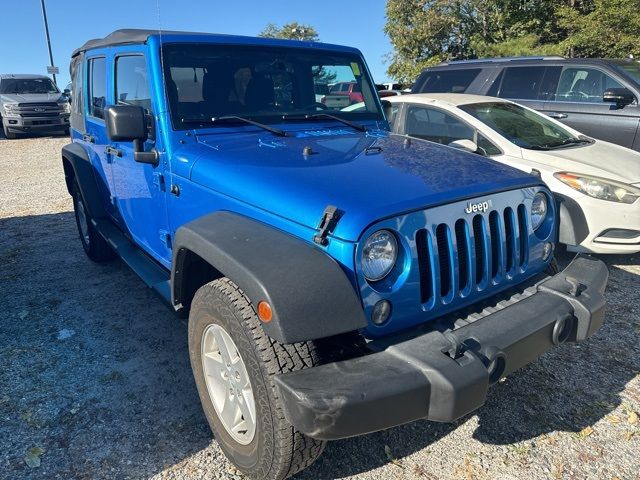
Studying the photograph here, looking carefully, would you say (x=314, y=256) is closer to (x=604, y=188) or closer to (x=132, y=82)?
(x=132, y=82)

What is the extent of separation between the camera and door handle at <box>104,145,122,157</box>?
12.2 ft

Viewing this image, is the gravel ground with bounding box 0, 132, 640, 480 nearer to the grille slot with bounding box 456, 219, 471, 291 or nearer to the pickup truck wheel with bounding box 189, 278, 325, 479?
the pickup truck wheel with bounding box 189, 278, 325, 479

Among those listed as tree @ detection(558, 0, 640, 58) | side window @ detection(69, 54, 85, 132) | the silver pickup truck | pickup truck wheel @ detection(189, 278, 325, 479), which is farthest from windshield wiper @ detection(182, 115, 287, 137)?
tree @ detection(558, 0, 640, 58)

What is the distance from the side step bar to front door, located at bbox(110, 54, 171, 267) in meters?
0.08

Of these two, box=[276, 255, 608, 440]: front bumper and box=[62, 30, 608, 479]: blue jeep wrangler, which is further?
box=[62, 30, 608, 479]: blue jeep wrangler

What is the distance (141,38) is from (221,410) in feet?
7.60

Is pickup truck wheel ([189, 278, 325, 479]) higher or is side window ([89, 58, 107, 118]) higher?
side window ([89, 58, 107, 118])

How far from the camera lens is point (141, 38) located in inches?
125

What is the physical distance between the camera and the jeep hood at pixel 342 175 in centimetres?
213

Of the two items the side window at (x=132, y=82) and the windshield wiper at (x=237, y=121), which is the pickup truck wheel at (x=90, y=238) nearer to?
the side window at (x=132, y=82)

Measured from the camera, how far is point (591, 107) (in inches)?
271

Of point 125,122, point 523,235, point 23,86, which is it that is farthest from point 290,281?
point 23,86

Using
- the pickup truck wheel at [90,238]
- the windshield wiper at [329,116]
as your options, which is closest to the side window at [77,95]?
the pickup truck wheel at [90,238]

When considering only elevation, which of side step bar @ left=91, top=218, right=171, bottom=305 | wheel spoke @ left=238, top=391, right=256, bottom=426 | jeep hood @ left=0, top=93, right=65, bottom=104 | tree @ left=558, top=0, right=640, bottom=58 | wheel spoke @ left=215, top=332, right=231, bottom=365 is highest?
tree @ left=558, top=0, right=640, bottom=58
